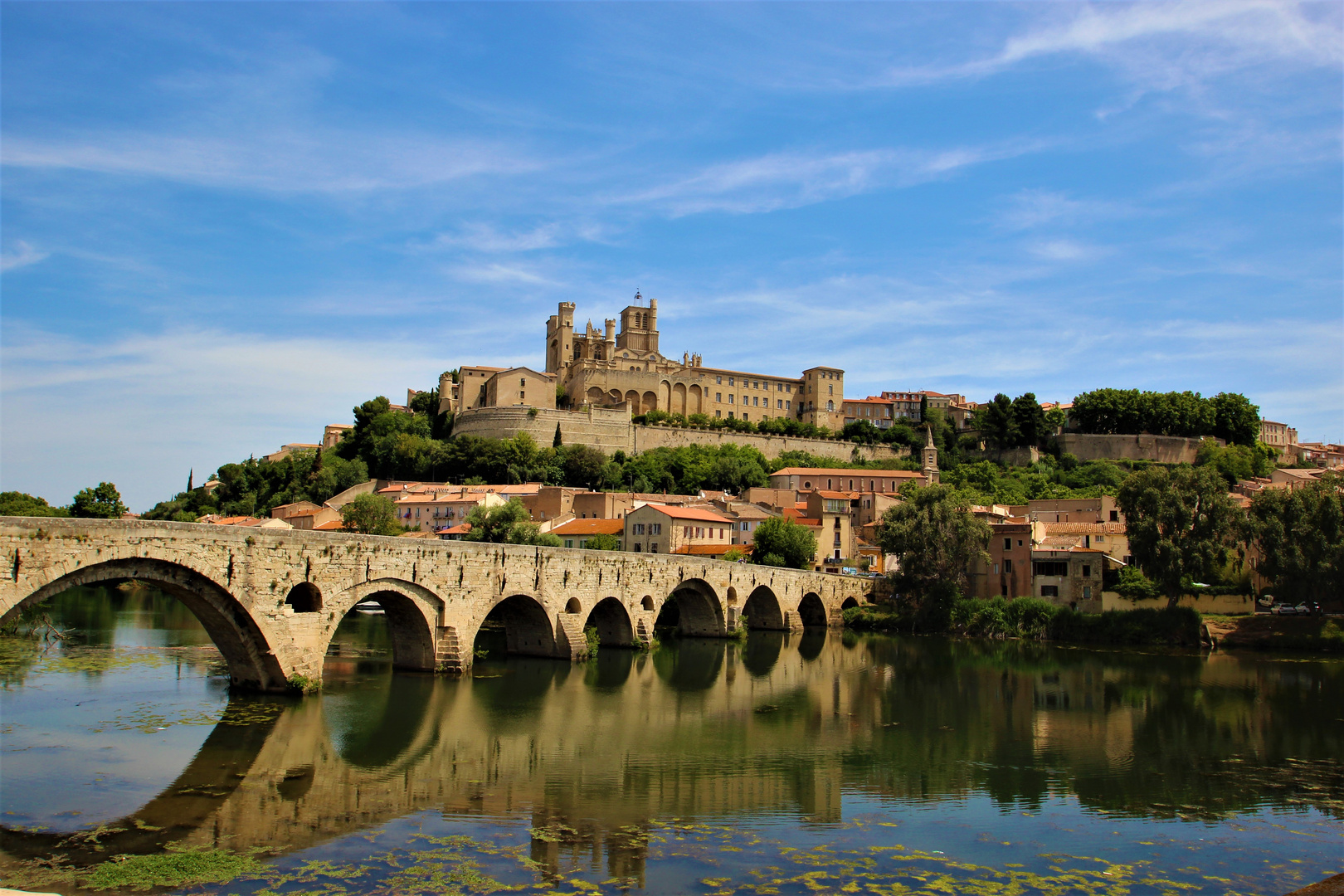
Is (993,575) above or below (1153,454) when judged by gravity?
below

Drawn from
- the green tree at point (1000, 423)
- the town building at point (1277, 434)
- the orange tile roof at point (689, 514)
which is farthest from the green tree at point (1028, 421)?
the orange tile roof at point (689, 514)

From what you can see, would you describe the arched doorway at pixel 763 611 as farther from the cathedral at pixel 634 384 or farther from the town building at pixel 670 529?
the cathedral at pixel 634 384

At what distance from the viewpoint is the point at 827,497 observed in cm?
6894

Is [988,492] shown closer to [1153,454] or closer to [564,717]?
[1153,454]

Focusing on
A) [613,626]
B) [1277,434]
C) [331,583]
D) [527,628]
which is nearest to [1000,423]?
[1277,434]

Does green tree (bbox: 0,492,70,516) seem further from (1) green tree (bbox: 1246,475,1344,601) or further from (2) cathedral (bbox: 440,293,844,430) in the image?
(1) green tree (bbox: 1246,475,1344,601)

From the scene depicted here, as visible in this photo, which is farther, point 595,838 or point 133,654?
point 133,654

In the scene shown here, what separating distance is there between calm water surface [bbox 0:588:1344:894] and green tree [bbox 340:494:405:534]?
79.7ft

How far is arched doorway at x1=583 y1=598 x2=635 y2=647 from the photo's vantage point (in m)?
37.9

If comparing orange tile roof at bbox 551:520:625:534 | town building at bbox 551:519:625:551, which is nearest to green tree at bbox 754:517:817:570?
town building at bbox 551:519:625:551

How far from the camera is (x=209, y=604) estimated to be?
21953 mm

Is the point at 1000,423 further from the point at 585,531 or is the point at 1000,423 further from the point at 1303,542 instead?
the point at 1303,542

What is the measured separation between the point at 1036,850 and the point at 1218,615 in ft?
117

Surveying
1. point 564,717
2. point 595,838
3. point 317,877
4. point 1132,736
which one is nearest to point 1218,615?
point 1132,736
